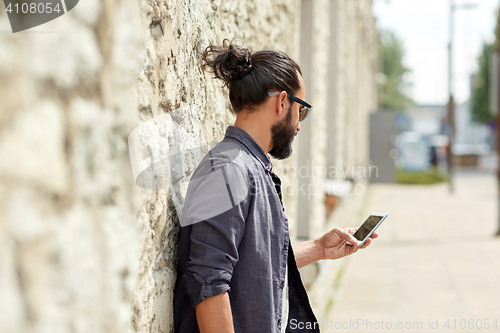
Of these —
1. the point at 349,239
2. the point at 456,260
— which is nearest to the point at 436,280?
the point at 456,260

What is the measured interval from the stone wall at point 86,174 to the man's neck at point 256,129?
0.22 metres

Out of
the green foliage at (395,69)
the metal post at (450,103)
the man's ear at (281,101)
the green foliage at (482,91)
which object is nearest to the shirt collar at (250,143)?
the man's ear at (281,101)

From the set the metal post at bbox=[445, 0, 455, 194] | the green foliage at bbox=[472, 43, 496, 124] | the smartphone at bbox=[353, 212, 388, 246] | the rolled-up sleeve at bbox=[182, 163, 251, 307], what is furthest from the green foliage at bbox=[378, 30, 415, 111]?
the rolled-up sleeve at bbox=[182, 163, 251, 307]

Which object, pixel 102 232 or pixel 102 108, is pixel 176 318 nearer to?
pixel 102 232

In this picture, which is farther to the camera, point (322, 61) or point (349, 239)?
point (322, 61)

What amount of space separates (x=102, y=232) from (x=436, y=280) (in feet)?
17.3

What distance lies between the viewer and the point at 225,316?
4.42ft

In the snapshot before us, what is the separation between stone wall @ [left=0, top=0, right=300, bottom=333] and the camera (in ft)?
2.70

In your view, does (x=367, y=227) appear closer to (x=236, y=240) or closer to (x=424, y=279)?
(x=236, y=240)

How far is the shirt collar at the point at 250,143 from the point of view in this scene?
1634 millimetres

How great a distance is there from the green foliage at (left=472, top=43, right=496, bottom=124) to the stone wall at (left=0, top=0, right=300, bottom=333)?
117ft

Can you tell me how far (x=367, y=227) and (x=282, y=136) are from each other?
22.4 inches

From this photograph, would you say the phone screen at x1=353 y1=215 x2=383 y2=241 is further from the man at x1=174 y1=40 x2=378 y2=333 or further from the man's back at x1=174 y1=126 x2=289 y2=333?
the man's back at x1=174 y1=126 x2=289 y2=333

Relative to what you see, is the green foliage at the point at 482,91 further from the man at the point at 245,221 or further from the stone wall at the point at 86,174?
the stone wall at the point at 86,174
